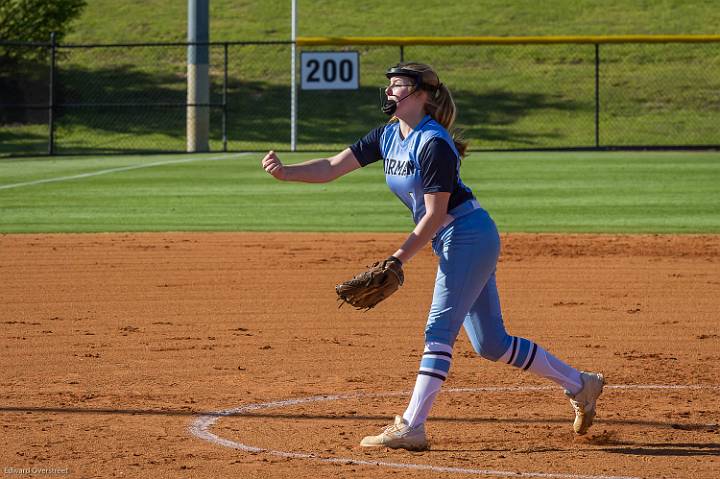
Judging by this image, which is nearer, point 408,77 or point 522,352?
point 408,77

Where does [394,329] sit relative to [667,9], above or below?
below

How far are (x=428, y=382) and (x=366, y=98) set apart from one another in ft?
103

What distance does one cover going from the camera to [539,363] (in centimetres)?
631

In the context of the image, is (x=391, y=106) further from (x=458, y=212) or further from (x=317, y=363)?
(x=317, y=363)

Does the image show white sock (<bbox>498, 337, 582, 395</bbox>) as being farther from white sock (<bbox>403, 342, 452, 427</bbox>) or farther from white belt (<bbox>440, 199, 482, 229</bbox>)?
white belt (<bbox>440, 199, 482, 229</bbox>)

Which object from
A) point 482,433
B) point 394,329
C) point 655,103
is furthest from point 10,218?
point 655,103

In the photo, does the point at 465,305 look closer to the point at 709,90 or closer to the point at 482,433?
the point at 482,433

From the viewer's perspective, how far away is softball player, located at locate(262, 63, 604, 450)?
5844 mm

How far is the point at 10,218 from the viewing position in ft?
53.3

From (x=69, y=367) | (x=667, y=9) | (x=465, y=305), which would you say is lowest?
(x=69, y=367)

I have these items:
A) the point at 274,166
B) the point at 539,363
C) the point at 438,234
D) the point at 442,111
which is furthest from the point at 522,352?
the point at 274,166

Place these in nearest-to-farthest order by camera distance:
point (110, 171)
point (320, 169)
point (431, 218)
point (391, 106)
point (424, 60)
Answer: point (431, 218) → point (391, 106) → point (320, 169) → point (110, 171) → point (424, 60)

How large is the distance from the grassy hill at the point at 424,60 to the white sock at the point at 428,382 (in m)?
24.4

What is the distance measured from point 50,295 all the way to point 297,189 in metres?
8.93
